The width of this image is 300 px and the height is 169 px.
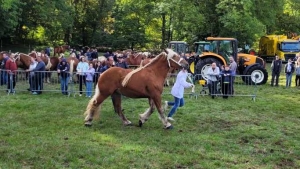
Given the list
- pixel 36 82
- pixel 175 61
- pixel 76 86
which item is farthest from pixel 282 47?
pixel 175 61

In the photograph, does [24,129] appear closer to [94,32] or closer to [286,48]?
[286,48]

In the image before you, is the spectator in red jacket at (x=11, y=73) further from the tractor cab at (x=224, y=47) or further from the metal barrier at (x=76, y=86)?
the tractor cab at (x=224, y=47)

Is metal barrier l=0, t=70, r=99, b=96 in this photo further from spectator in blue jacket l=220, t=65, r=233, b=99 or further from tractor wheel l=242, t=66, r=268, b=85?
tractor wheel l=242, t=66, r=268, b=85

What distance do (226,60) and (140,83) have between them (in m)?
11.3

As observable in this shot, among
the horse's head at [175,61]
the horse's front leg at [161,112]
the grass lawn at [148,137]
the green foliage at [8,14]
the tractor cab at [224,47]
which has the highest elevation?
the green foliage at [8,14]

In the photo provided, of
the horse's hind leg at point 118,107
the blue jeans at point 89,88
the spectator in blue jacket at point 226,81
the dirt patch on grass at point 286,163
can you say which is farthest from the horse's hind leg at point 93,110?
the spectator in blue jacket at point 226,81

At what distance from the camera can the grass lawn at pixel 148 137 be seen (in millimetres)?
7176

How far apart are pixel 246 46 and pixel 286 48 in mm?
5220

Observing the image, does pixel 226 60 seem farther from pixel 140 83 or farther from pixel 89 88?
pixel 140 83

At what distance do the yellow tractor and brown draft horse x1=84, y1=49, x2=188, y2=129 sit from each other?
9175 millimetres

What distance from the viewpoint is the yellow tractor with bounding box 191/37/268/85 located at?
19.2 meters

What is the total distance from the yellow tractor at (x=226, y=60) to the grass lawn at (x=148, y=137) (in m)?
5.96

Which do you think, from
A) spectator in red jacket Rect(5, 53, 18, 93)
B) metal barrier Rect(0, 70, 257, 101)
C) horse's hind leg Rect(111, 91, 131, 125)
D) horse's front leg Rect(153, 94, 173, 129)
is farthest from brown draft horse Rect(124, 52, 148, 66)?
horse's front leg Rect(153, 94, 173, 129)

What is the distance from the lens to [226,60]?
20.0 metres
